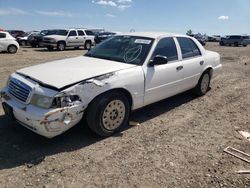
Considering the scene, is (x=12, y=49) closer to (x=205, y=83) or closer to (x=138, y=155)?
(x=205, y=83)

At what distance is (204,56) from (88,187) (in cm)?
468

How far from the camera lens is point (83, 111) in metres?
4.16

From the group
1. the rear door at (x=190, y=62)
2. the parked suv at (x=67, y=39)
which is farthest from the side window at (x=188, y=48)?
the parked suv at (x=67, y=39)

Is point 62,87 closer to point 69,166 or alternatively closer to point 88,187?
point 69,166

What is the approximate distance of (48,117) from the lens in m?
3.81

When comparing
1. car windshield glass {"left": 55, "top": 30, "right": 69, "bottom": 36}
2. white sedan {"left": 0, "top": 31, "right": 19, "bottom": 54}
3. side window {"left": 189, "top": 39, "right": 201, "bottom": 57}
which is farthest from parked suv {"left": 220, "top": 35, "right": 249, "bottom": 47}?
side window {"left": 189, "top": 39, "right": 201, "bottom": 57}

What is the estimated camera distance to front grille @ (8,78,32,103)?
13.4ft

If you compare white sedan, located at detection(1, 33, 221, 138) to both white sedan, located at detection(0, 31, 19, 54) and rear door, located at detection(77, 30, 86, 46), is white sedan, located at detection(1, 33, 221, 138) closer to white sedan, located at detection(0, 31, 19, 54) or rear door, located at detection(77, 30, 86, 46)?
white sedan, located at detection(0, 31, 19, 54)

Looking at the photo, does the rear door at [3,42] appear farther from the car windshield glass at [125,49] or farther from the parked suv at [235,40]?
the parked suv at [235,40]

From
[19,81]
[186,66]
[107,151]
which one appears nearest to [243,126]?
[186,66]

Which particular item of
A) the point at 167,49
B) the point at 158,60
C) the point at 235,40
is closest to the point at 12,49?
the point at 167,49

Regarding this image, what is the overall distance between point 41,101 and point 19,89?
595mm

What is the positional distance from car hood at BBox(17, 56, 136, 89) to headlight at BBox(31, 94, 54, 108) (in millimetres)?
203

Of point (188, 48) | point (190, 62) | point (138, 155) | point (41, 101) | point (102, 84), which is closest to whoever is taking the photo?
point (41, 101)
